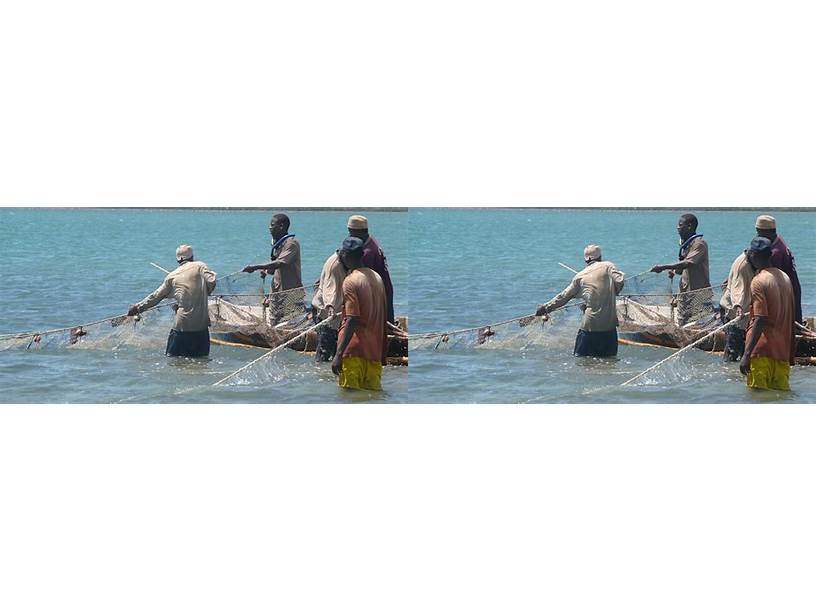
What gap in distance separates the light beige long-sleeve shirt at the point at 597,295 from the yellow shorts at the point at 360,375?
8.11 ft

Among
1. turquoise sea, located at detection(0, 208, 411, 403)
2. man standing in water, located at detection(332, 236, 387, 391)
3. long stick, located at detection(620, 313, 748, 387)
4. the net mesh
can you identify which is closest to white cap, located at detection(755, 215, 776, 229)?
long stick, located at detection(620, 313, 748, 387)

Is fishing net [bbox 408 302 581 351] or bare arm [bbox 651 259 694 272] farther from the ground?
bare arm [bbox 651 259 694 272]

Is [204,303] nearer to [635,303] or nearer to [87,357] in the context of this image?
[87,357]

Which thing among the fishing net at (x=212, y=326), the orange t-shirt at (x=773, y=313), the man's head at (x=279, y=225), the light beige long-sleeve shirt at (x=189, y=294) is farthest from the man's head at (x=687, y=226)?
the light beige long-sleeve shirt at (x=189, y=294)

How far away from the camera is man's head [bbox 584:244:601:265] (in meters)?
19.3

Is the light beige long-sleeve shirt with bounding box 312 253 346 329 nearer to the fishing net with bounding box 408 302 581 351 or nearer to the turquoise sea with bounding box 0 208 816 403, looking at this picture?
the turquoise sea with bounding box 0 208 816 403

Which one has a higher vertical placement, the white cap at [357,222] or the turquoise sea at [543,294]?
the white cap at [357,222]

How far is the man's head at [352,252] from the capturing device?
1792cm

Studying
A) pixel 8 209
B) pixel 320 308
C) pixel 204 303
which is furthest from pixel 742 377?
pixel 8 209

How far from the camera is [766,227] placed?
18.4m

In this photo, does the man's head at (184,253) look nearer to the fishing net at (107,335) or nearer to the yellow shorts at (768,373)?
the fishing net at (107,335)

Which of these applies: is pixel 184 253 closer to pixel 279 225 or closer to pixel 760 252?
pixel 279 225

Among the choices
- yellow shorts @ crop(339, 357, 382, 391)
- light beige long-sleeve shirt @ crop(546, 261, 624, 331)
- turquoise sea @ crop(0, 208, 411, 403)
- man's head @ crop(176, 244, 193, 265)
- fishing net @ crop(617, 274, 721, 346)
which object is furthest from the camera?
man's head @ crop(176, 244, 193, 265)

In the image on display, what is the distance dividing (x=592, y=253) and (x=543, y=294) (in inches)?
30.7
